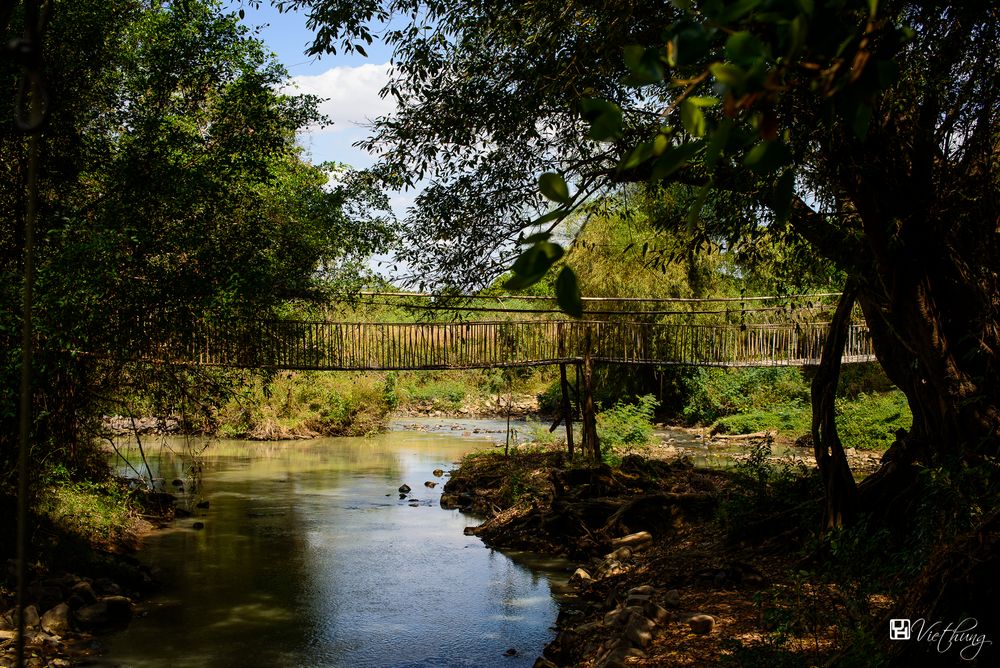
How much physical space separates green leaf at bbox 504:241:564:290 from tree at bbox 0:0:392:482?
519 centimetres

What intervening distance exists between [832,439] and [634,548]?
2.53 m

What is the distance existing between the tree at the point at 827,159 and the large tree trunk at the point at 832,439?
17 centimetres

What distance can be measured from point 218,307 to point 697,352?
676cm

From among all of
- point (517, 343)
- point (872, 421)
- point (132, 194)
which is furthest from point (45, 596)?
point (872, 421)

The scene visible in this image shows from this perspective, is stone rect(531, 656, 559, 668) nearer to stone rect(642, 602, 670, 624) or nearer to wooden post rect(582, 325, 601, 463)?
stone rect(642, 602, 670, 624)

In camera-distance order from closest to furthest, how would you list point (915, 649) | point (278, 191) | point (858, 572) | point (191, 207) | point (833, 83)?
point (833, 83), point (915, 649), point (858, 572), point (191, 207), point (278, 191)

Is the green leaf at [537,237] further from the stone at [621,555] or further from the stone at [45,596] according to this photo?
the stone at [621,555]

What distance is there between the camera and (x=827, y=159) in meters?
4.26

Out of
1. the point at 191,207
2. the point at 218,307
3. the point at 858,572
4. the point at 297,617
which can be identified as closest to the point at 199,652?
the point at 297,617

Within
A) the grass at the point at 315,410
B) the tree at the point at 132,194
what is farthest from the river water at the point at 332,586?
the grass at the point at 315,410

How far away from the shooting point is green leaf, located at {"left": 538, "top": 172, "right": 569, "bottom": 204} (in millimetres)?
1081

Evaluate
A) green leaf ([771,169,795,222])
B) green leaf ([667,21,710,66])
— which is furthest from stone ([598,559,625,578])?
green leaf ([667,21,710,66])

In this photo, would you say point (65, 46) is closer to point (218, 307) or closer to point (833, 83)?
point (218, 307)

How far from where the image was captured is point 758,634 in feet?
14.7
